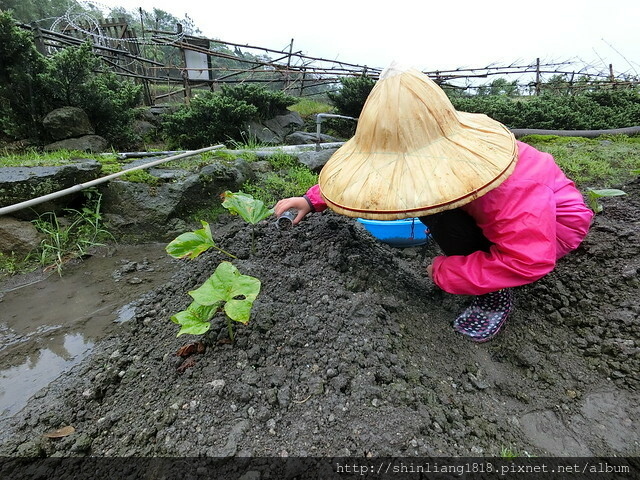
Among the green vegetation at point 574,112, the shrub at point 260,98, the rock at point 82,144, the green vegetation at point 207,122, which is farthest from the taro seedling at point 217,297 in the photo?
the green vegetation at point 574,112

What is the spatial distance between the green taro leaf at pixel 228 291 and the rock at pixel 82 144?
14.3 ft

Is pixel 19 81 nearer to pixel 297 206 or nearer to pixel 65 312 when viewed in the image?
pixel 65 312

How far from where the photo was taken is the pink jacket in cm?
126

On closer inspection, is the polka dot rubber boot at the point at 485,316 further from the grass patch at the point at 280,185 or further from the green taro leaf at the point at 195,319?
the grass patch at the point at 280,185

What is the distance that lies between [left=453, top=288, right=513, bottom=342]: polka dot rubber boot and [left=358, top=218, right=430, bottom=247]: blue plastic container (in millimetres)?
713

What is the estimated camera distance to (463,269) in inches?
56.4

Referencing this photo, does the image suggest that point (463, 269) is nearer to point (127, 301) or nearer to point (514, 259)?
point (514, 259)

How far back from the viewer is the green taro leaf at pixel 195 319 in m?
1.17

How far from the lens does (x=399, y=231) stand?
2.25 metres

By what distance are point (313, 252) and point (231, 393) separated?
86cm

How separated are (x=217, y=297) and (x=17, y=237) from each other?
2189mm

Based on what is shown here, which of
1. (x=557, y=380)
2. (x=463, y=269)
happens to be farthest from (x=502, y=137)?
(x=557, y=380)

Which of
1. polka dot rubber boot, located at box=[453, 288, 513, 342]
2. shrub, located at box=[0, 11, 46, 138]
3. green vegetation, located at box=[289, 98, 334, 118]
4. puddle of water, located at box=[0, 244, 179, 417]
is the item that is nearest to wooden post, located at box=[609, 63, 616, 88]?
green vegetation, located at box=[289, 98, 334, 118]

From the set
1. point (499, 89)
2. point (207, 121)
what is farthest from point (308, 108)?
point (499, 89)
